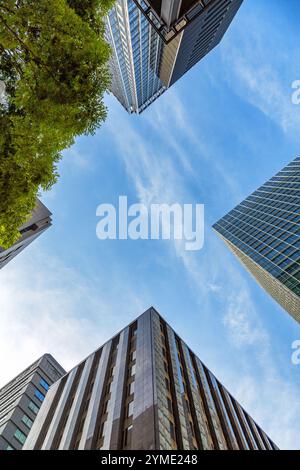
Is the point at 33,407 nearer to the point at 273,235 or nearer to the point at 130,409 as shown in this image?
the point at 130,409

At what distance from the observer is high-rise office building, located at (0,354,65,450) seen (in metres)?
33.4

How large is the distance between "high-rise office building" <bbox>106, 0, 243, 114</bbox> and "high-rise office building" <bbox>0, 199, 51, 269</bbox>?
66.9 ft

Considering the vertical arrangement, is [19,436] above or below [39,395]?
below

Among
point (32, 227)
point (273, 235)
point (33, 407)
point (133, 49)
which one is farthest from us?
point (133, 49)

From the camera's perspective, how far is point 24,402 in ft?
128

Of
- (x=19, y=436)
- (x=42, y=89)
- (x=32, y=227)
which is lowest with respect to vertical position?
(x=19, y=436)

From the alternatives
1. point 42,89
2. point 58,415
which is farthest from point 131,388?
point 42,89

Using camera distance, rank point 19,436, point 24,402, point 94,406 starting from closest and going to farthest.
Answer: point 94,406, point 19,436, point 24,402

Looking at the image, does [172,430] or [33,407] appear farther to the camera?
[33,407]

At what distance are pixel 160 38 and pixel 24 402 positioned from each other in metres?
60.5

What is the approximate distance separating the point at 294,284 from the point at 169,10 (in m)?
35.7

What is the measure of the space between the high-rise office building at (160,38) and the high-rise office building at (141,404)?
2894cm

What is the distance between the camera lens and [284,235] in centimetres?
5172
